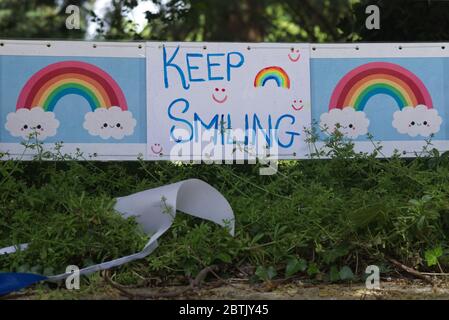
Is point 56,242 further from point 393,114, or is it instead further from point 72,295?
point 393,114

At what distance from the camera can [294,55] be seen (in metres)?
5.76

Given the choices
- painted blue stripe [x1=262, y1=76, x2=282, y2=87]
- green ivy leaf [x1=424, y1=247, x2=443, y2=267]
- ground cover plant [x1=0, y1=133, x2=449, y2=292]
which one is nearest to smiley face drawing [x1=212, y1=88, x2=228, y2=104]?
painted blue stripe [x1=262, y1=76, x2=282, y2=87]

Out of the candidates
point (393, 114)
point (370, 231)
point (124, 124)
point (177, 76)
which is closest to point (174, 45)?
point (177, 76)

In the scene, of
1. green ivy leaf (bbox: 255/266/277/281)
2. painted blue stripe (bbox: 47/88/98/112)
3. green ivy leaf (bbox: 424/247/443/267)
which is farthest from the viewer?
painted blue stripe (bbox: 47/88/98/112)

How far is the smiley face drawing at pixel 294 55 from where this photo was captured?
5.75m

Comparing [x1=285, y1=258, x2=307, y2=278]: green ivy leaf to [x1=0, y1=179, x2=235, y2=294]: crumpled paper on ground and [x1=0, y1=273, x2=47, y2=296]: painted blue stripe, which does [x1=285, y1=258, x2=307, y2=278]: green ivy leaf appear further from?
[x1=0, y1=273, x2=47, y2=296]: painted blue stripe

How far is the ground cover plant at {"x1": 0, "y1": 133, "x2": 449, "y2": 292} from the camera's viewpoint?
4.18m

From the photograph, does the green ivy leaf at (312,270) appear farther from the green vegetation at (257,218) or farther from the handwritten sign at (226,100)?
the handwritten sign at (226,100)

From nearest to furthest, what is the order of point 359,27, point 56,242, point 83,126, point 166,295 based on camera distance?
1. point 166,295
2. point 56,242
3. point 83,126
4. point 359,27

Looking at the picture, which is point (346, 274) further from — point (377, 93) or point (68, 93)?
point (68, 93)

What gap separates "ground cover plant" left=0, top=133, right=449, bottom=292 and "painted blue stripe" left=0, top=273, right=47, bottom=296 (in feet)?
0.74

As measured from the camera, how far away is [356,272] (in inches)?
168

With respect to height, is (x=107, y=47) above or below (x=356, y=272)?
above

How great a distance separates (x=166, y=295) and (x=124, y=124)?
6.98 feet
